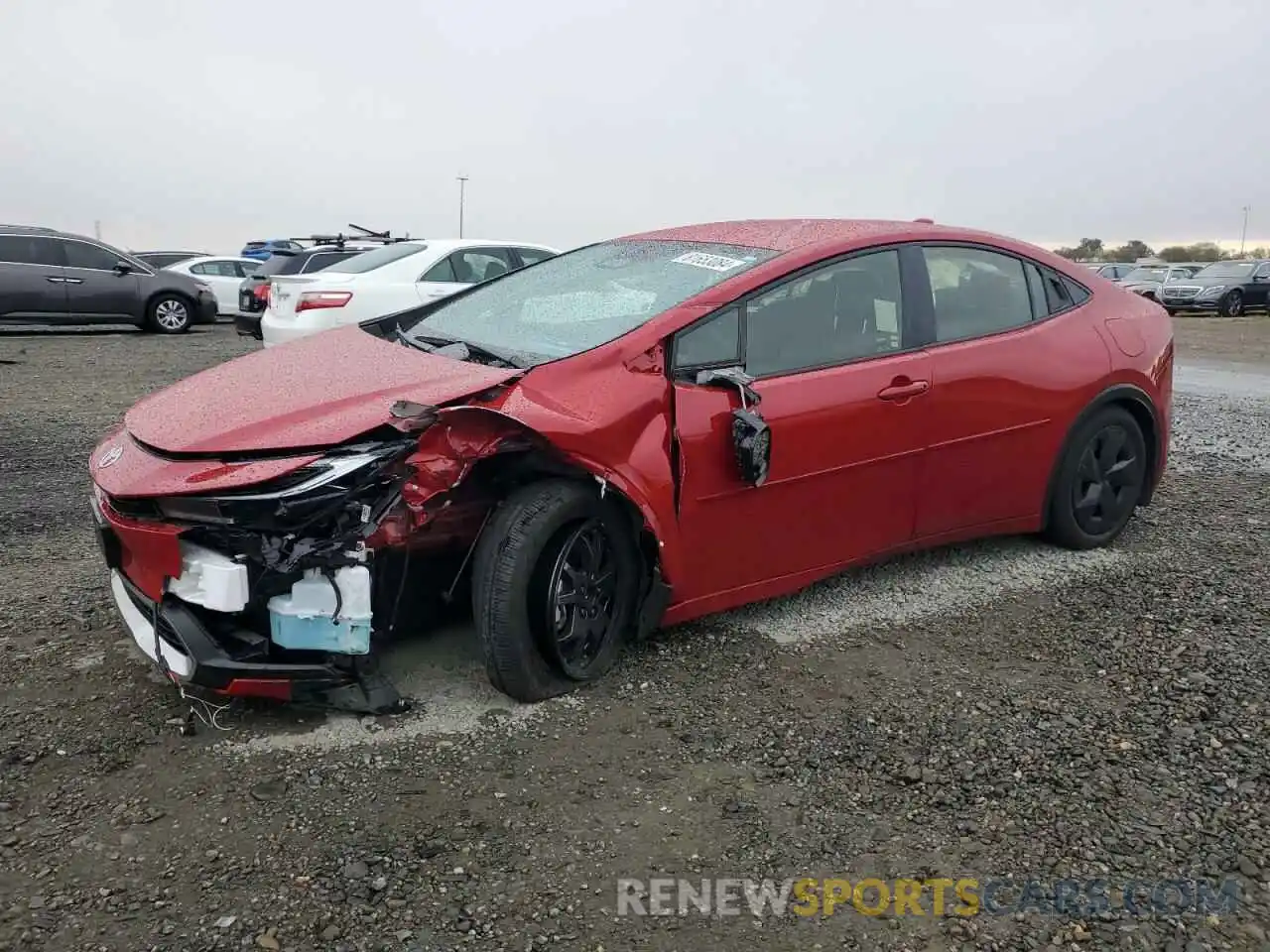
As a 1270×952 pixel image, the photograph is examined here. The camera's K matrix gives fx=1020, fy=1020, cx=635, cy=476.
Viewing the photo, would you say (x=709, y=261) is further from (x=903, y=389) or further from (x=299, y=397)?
(x=299, y=397)

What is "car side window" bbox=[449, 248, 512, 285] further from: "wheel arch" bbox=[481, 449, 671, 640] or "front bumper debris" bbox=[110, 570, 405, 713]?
"front bumper debris" bbox=[110, 570, 405, 713]

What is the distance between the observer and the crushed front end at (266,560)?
2.75 metres

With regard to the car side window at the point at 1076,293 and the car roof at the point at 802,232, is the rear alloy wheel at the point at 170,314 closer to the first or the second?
the car roof at the point at 802,232

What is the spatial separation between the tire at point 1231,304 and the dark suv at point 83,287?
22499 millimetres

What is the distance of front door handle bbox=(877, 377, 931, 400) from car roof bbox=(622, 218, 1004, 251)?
22.1 inches

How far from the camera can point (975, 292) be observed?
13.6 ft

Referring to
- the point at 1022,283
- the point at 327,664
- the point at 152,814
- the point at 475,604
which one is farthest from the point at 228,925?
the point at 1022,283

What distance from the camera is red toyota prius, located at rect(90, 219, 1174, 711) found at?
282 centimetres

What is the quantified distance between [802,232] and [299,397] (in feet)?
6.58

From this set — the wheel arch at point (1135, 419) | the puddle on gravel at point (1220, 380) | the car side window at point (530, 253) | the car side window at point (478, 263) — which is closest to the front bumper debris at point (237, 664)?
the wheel arch at point (1135, 419)

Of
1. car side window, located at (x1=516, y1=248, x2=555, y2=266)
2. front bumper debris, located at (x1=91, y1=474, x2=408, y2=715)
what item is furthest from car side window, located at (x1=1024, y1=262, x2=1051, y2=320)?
car side window, located at (x1=516, y1=248, x2=555, y2=266)

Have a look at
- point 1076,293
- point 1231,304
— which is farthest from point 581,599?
point 1231,304

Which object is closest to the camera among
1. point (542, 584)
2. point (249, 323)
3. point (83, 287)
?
point (542, 584)

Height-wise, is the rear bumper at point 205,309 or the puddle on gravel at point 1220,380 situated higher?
the rear bumper at point 205,309
